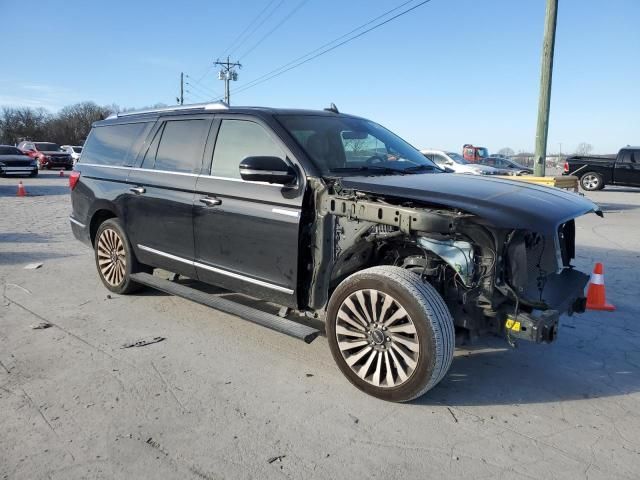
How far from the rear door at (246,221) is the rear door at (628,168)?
2093cm

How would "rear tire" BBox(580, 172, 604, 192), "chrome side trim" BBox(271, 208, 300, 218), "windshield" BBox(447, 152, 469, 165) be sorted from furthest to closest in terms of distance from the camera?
"rear tire" BBox(580, 172, 604, 192), "windshield" BBox(447, 152, 469, 165), "chrome side trim" BBox(271, 208, 300, 218)

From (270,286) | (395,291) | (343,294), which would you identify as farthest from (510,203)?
(270,286)

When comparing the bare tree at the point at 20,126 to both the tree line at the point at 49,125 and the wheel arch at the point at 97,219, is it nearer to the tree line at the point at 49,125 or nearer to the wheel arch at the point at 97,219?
the tree line at the point at 49,125

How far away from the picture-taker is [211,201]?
4.23 metres

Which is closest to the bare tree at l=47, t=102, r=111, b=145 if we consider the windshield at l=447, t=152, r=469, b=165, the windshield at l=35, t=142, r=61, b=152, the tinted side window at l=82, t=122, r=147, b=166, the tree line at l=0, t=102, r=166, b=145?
the tree line at l=0, t=102, r=166, b=145

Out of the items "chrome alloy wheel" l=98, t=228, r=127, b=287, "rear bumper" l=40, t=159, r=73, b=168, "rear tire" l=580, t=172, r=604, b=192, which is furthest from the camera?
"rear bumper" l=40, t=159, r=73, b=168

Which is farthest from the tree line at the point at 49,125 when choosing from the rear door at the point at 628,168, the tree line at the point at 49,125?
the rear door at the point at 628,168

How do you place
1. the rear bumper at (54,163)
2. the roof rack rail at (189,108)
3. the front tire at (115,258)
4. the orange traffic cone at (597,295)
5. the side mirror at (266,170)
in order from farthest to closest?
1. the rear bumper at (54,163)
2. the front tire at (115,258)
3. the orange traffic cone at (597,295)
4. the roof rack rail at (189,108)
5. the side mirror at (266,170)

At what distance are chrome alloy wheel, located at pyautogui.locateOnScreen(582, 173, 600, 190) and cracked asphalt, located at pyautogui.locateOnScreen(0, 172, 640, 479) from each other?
60.8ft

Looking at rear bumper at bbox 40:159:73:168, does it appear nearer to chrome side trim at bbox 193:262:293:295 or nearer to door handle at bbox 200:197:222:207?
chrome side trim at bbox 193:262:293:295

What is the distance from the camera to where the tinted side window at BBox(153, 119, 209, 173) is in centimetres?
451

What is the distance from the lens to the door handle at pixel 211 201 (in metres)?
4.18

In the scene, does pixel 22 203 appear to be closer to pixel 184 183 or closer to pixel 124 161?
pixel 124 161

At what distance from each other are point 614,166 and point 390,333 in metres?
21.3
